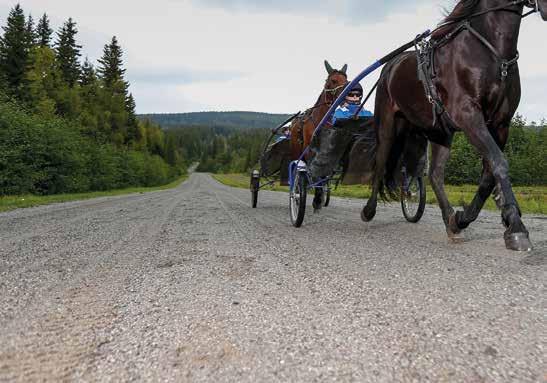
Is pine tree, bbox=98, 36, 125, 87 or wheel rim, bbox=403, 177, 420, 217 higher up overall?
pine tree, bbox=98, 36, 125, 87

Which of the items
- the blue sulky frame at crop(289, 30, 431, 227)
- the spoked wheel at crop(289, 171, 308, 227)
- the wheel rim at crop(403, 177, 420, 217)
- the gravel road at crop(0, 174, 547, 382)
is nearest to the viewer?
the gravel road at crop(0, 174, 547, 382)

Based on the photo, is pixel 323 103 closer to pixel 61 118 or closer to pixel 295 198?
pixel 295 198

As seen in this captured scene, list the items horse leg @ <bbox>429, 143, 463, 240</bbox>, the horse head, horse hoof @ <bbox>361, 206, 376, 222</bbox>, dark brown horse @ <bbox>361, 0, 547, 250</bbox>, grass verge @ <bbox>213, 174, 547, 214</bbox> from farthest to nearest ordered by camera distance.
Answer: grass verge @ <bbox>213, 174, 547, 214</bbox>, the horse head, horse hoof @ <bbox>361, 206, 376, 222</bbox>, horse leg @ <bbox>429, 143, 463, 240</bbox>, dark brown horse @ <bbox>361, 0, 547, 250</bbox>

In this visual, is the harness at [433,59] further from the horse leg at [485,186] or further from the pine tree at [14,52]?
the pine tree at [14,52]

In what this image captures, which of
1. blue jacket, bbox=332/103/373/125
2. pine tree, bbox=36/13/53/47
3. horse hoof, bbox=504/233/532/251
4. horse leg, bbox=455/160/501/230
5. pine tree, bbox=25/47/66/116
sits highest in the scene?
pine tree, bbox=36/13/53/47

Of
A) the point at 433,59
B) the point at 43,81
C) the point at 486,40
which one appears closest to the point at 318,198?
the point at 433,59

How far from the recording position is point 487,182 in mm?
3527

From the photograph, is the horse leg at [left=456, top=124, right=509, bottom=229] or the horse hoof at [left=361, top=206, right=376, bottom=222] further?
the horse hoof at [left=361, top=206, right=376, bottom=222]

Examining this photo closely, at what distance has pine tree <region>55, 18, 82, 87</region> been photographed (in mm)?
42812

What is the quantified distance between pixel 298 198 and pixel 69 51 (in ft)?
155

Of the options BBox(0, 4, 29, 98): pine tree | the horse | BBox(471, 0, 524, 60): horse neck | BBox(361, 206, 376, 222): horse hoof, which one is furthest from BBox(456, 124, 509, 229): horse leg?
BBox(0, 4, 29, 98): pine tree

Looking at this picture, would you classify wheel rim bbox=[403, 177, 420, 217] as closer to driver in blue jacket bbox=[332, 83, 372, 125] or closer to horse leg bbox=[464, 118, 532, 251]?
driver in blue jacket bbox=[332, 83, 372, 125]

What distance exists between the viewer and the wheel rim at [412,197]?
583 cm

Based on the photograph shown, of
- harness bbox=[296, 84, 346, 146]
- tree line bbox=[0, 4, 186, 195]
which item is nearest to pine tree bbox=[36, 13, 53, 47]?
tree line bbox=[0, 4, 186, 195]
